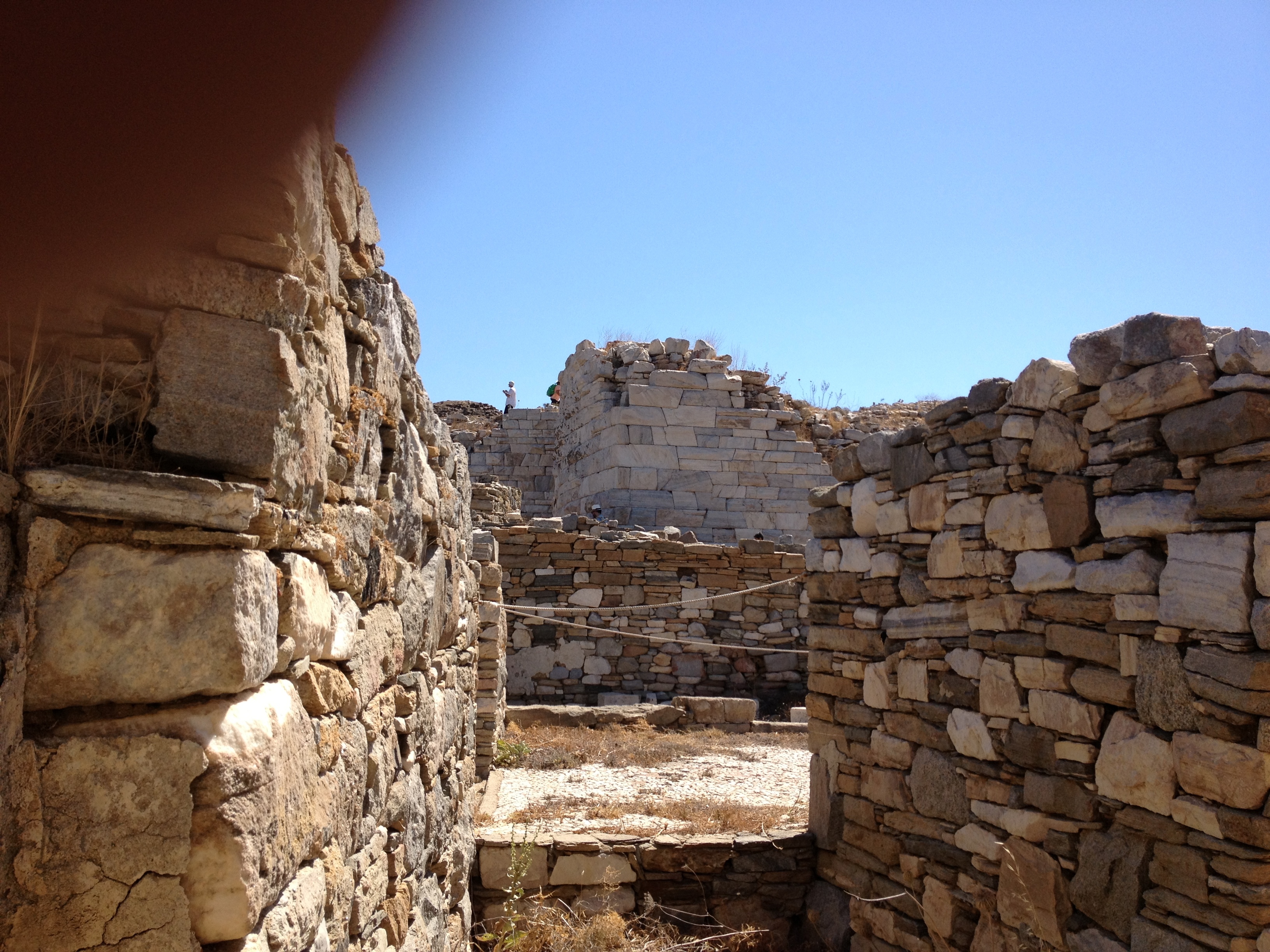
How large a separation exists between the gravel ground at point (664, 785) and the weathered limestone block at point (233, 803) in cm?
441

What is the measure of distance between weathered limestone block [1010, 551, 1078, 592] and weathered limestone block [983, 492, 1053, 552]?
49 mm

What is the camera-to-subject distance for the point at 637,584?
10.7 meters

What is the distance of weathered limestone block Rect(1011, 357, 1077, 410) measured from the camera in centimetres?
423

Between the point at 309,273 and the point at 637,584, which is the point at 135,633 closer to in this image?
the point at 309,273

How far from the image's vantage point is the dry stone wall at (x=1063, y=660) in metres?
3.45

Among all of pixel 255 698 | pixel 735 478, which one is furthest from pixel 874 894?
pixel 735 478

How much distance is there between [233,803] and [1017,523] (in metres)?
3.84

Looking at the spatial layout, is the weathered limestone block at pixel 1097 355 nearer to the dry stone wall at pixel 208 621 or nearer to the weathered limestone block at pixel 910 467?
the weathered limestone block at pixel 910 467

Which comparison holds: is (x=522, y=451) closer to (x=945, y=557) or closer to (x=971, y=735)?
(x=945, y=557)

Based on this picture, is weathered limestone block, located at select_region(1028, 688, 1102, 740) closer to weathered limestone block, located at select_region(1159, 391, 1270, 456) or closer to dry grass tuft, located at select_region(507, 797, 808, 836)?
weathered limestone block, located at select_region(1159, 391, 1270, 456)

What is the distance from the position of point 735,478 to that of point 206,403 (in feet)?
41.2

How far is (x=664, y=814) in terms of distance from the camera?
20.5ft

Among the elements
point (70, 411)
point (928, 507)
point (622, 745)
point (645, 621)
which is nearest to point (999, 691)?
point (928, 507)

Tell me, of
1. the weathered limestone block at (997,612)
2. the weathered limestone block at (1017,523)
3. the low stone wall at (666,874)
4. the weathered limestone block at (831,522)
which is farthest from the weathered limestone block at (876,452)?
the low stone wall at (666,874)
